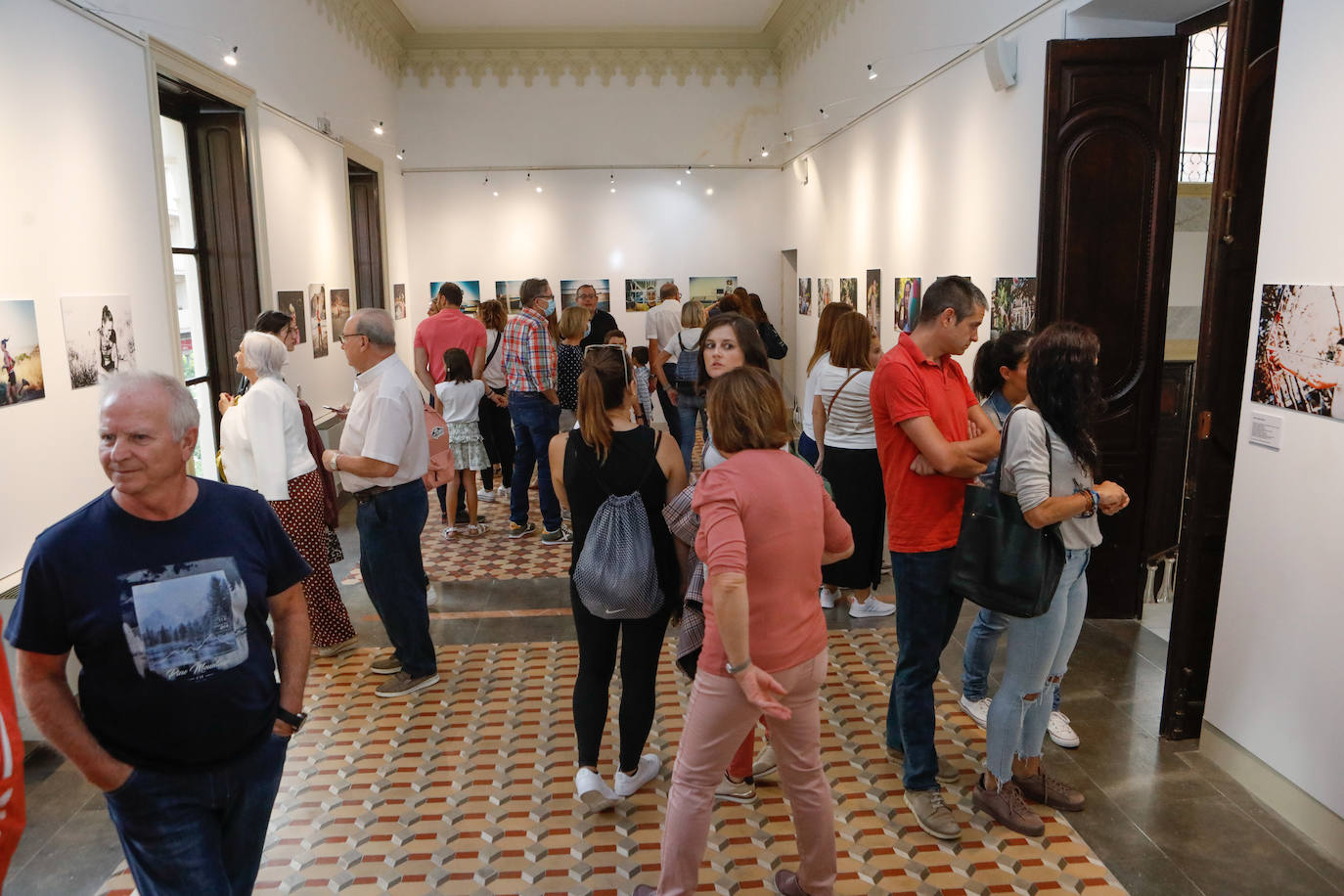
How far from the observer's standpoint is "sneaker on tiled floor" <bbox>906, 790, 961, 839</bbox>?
376 centimetres

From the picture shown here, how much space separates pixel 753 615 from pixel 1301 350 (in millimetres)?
2635

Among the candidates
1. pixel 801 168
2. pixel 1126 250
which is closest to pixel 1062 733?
pixel 1126 250

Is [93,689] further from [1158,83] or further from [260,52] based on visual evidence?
[260,52]

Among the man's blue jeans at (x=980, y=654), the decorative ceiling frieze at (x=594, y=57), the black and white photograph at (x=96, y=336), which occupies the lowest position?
the man's blue jeans at (x=980, y=654)

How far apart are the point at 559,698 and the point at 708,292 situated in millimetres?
11643

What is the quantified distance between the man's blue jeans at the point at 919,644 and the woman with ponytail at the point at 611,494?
0.96m

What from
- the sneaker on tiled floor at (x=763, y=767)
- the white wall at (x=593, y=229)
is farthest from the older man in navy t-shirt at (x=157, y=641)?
the white wall at (x=593, y=229)

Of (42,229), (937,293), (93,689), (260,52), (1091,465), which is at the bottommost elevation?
(93,689)

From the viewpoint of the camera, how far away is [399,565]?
16.7 ft

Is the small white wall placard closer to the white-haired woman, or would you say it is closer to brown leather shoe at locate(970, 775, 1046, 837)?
brown leather shoe at locate(970, 775, 1046, 837)

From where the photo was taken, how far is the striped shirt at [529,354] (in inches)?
320

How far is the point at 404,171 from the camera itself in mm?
15172

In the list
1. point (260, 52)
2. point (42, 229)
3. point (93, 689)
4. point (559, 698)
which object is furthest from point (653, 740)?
point (260, 52)

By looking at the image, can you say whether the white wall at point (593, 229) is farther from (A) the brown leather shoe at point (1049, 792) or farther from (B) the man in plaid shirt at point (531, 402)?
Result: (A) the brown leather shoe at point (1049, 792)
